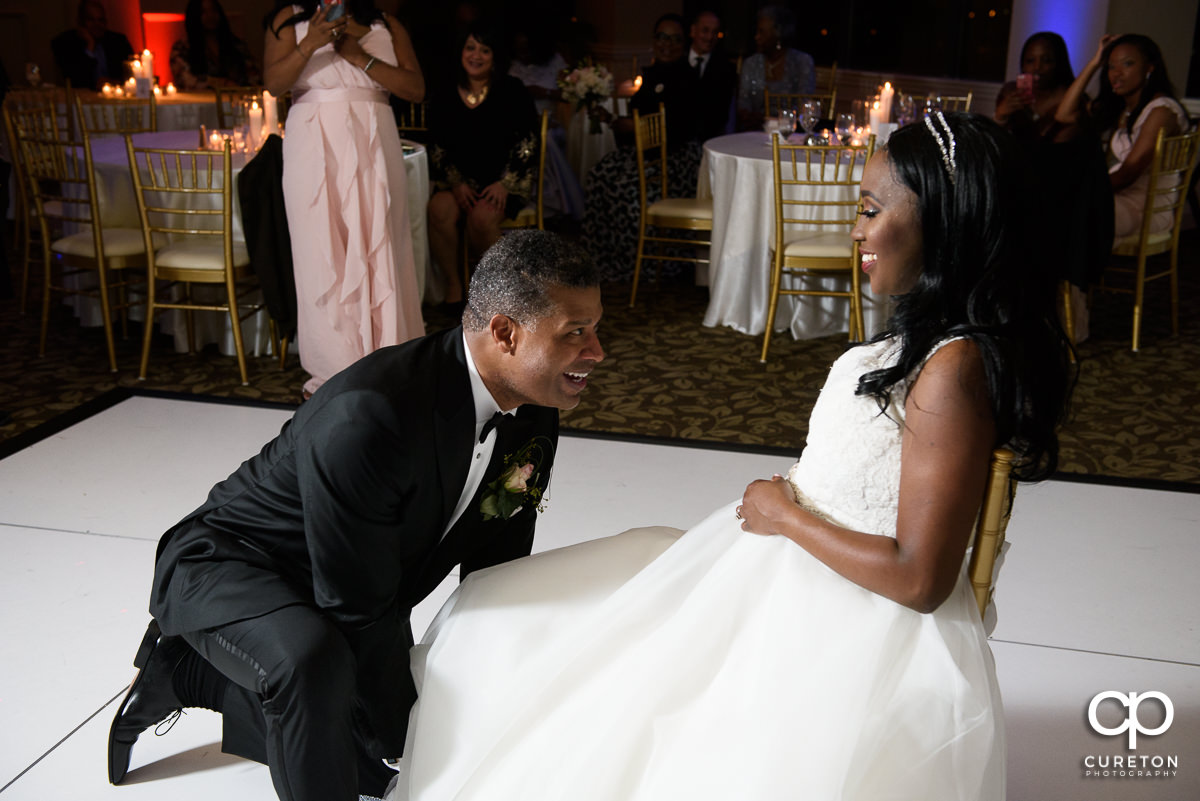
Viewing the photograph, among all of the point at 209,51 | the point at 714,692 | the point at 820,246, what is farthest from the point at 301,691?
the point at 209,51

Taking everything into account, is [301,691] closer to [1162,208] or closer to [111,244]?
[111,244]


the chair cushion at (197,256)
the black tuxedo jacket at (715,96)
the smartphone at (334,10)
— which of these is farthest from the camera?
the black tuxedo jacket at (715,96)

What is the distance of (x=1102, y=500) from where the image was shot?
361cm

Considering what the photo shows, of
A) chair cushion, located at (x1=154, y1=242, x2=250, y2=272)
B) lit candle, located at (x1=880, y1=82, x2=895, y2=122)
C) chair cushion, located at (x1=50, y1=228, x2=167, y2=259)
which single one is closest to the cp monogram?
lit candle, located at (x1=880, y1=82, x2=895, y2=122)

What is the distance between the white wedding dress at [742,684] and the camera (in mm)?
1550

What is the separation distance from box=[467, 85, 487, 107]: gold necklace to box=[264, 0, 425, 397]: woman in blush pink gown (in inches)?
55.8

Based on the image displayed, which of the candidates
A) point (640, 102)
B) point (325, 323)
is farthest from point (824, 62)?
point (325, 323)

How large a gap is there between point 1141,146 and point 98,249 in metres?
4.73

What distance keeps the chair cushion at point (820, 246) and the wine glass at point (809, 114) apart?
0.66 metres

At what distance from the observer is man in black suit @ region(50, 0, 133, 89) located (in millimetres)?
8227

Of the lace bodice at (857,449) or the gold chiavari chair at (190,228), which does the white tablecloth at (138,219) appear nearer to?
the gold chiavari chair at (190,228)

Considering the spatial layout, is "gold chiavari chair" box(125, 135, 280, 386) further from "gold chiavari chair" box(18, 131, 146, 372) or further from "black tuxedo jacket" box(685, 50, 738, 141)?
"black tuxedo jacket" box(685, 50, 738, 141)

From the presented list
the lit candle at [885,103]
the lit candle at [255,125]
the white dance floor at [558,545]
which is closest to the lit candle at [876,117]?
the lit candle at [885,103]

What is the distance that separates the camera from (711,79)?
6.75 m
